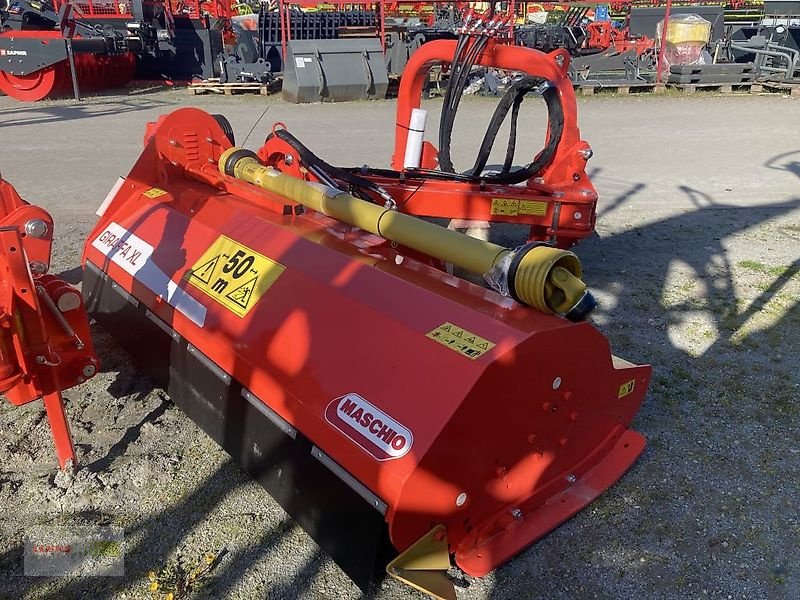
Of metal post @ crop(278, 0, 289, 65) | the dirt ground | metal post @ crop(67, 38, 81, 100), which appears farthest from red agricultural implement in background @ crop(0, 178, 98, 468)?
metal post @ crop(278, 0, 289, 65)

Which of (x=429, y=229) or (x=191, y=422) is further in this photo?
(x=191, y=422)

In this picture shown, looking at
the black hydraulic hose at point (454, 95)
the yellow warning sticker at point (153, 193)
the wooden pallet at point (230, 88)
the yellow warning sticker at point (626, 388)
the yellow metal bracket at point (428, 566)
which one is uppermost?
the black hydraulic hose at point (454, 95)

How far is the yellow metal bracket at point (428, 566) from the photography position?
6.74ft

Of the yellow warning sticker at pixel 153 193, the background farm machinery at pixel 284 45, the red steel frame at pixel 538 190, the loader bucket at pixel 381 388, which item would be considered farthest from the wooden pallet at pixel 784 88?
the yellow warning sticker at pixel 153 193

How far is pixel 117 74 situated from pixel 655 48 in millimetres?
11880

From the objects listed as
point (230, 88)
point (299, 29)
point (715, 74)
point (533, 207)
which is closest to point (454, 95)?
point (533, 207)

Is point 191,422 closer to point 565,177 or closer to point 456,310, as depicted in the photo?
point 456,310

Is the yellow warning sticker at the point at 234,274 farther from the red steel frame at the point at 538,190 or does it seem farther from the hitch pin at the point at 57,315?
the red steel frame at the point at 538,190

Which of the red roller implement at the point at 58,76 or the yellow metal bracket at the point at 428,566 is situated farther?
the red roller implement at the point at 58,76

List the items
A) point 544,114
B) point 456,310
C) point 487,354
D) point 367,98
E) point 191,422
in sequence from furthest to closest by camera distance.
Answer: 1. point 367,98
2. point 544,114
3. point 191,422
4. point 456,310
5. point 487,354

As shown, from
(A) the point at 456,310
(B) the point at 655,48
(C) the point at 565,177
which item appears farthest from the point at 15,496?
(B) the point at 655,48

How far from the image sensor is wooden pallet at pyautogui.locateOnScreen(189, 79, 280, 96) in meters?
14.1

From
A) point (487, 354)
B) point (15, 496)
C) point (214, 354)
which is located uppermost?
point (487, 354)

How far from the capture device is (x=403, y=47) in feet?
48.4
